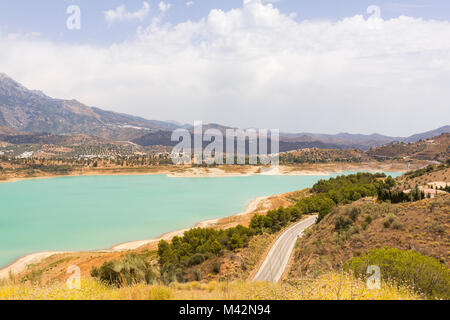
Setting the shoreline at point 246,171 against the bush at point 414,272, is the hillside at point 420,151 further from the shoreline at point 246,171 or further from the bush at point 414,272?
the bush at point 414,272

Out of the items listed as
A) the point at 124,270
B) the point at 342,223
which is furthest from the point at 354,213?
the point at 124,270

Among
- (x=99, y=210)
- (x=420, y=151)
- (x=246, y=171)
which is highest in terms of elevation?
(x=420, y=151)

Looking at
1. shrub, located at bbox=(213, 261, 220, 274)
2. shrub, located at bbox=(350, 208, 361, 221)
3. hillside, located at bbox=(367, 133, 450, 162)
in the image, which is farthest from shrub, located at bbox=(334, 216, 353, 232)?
hillside, located at bbox=(367, 133, 450, 162)

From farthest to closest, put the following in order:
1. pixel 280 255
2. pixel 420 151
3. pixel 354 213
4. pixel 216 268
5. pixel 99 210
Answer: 1. pixel 420 151
2. pixel 99 210
3. pixel 354 213
4. pixel 280 255
5. pixel 216 268

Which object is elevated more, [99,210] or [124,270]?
[124,270]

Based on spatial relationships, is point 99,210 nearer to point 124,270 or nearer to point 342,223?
point 124,270

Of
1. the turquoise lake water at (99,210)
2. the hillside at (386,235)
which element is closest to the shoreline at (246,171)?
the turquoise lake water at (99,210)
